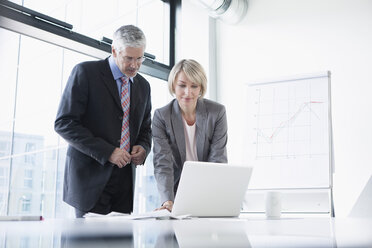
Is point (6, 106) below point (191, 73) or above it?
above

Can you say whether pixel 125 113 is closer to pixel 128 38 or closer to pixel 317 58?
pixel 128 38

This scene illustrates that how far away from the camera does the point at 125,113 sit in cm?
211

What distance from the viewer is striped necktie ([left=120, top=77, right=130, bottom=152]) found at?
6.78 feet

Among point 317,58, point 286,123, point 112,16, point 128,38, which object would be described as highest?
point 112,16

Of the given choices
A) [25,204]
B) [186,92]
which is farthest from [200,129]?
[25,204]

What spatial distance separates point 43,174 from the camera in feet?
16.6

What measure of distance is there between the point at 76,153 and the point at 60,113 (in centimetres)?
20

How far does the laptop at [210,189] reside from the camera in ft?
4.92

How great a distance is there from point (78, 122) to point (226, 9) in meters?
2.35

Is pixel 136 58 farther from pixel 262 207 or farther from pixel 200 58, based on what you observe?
pixel 200 58

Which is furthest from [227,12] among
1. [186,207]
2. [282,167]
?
[186,207]

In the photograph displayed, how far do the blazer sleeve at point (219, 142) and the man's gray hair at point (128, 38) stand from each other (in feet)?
1.84

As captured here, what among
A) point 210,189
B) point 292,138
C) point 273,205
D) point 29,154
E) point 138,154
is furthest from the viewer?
point 29,154

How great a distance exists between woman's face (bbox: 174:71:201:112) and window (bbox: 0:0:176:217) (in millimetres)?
1322
